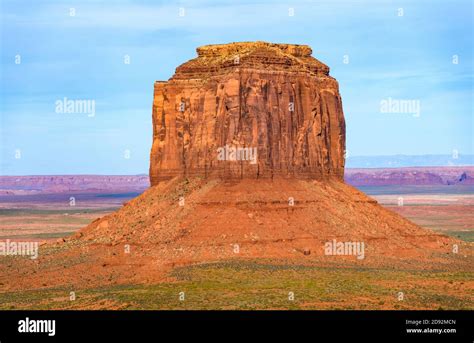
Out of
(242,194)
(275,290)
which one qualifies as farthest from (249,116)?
(275,290)

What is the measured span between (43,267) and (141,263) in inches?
330

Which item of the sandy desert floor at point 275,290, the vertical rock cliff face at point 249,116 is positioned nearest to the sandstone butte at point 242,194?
the vertical rock cliff face at point 249,116

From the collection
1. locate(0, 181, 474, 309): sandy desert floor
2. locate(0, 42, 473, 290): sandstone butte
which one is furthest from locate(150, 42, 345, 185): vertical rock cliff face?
locate(0, 181, 474, 309): sandy desert floor

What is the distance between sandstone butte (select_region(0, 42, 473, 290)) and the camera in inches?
3209

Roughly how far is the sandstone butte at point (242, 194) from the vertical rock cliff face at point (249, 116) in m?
0.10

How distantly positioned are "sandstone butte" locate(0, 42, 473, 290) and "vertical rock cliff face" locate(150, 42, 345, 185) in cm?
10

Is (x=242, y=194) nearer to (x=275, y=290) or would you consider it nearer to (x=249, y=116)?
(x=249, y=116)

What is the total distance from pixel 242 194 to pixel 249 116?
19.0ft

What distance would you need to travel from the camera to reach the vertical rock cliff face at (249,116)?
278 feet

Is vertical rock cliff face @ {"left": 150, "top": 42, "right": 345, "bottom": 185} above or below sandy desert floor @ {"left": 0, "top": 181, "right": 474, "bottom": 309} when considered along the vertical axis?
above

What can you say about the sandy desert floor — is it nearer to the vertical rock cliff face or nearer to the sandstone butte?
the sandstone butte
